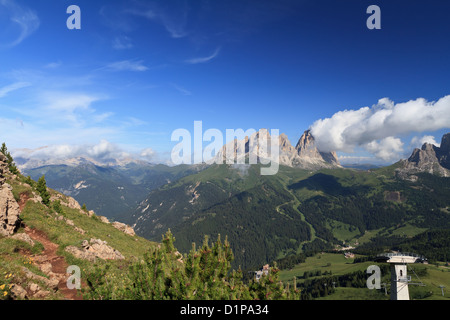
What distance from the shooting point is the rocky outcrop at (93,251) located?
31266mm

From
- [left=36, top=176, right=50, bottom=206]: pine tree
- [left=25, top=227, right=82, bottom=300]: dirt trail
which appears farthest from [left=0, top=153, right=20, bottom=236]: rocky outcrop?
[left=36, top=176, right=50, bottom=206]: pine tree

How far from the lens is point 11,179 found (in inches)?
1774

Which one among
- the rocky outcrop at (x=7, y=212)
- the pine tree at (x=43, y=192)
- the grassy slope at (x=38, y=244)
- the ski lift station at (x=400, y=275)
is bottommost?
the ski lift station at (x=400, y=275)

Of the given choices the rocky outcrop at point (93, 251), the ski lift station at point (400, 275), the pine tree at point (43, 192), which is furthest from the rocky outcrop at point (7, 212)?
the ski lift station at point (400, 275)

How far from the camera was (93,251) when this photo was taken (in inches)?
1387

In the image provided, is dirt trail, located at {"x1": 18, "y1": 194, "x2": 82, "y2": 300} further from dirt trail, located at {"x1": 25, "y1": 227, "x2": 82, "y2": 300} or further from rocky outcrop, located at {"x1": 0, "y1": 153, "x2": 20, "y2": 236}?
rocky outcrop, located at {"x1": 0, "y1": 153, "x2": 20, "y2": 236}

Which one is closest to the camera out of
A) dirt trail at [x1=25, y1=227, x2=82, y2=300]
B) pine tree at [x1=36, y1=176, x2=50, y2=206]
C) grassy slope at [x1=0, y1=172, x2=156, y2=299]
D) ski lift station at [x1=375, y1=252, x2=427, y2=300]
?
grassy slope at [x1=0, y1=172, x2=156, y2=299]

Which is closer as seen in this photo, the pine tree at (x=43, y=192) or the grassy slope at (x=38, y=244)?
the grassy slope at (x=38, y=244)

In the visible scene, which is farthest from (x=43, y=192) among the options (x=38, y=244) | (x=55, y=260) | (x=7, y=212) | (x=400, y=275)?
(x=400, y=275)

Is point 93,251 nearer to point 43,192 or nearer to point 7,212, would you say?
point 7,212

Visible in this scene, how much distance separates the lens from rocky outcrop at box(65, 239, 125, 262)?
3127 cm

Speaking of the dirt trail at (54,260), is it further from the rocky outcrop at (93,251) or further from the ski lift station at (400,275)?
the ski lift station at (400,275)
